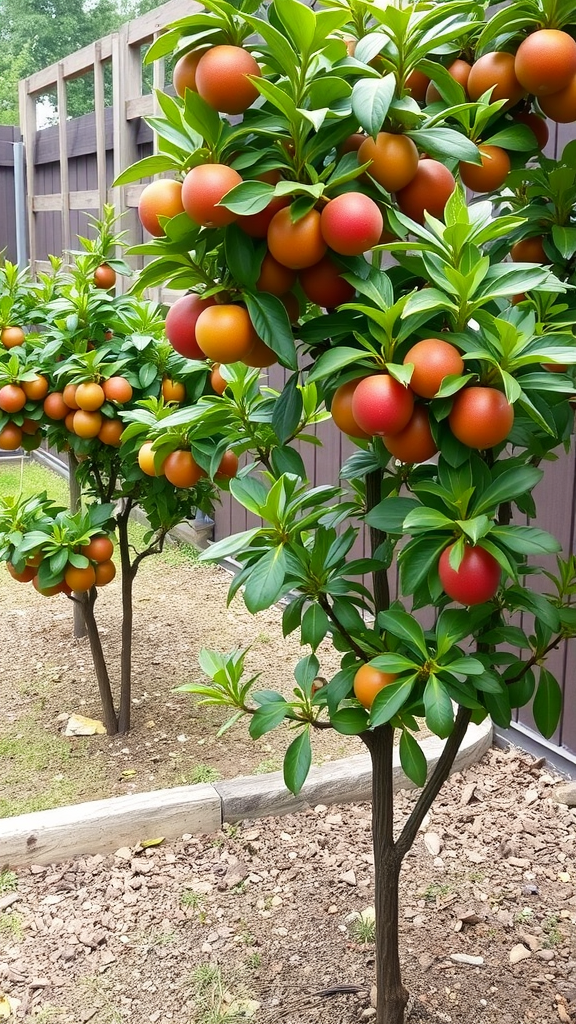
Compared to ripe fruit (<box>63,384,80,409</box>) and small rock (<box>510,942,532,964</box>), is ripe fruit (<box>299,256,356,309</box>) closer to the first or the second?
small rock (<box>510,942,532,964</box>)

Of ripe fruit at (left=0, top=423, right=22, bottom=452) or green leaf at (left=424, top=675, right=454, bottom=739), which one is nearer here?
green leaf at (left=424, top=675, right=454, bottom=739)

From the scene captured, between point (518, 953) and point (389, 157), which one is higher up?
point (389, 157)

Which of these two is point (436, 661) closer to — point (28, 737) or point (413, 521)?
point (413, 521)

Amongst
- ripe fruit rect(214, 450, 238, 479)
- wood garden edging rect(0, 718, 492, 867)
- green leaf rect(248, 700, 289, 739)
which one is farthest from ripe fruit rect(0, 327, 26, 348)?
green leaf rect(248, 700, 289, 739)

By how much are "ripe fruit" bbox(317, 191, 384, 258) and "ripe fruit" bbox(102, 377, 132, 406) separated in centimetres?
162

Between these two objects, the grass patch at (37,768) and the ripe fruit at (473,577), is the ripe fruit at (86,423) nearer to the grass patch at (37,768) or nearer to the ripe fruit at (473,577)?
→ the grass patch at (37,768)

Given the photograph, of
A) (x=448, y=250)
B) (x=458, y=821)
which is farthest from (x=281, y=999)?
(x=448, y=250)

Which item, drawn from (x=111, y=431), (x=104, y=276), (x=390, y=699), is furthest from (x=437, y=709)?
(x=104, y=276)

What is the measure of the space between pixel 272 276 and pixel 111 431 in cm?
160

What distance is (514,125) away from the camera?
1.27m

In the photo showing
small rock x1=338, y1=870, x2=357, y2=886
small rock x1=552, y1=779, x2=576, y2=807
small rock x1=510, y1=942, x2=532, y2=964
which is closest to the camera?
small rock x1=510, y1=942, x2=532, y2=964

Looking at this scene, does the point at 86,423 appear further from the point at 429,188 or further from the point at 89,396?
the point at 429,188

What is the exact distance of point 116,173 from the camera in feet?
18.6

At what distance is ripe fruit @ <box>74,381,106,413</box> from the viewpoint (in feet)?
8.41
